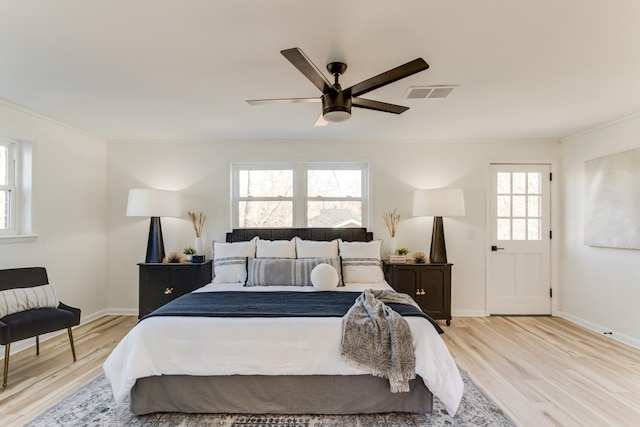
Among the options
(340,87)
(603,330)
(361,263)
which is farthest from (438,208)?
(340,87)

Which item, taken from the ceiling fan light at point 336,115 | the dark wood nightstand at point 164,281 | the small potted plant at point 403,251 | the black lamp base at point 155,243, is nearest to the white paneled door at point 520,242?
the small potted plant at point 403,251

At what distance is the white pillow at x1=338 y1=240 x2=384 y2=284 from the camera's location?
141 inches

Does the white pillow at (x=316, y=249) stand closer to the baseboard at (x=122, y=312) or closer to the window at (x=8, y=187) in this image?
the baseboard at (x=122, y=312)

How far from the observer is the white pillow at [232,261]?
3615 millimetres

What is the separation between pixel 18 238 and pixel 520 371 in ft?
16.1

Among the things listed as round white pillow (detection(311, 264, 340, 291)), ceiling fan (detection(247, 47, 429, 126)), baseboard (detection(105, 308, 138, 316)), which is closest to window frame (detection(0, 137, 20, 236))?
baseboard (detection(105, 308, 138, 316))

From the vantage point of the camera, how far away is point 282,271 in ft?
11.4

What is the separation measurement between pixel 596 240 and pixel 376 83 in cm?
360

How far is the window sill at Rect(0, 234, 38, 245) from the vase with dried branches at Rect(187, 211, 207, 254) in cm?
163

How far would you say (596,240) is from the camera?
391 cm

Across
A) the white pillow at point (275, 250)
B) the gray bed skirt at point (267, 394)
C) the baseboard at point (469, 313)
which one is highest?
the white pillow at point (275, 250)

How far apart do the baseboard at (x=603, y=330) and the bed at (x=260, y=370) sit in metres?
2.71

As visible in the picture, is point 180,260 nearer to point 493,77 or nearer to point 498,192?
point 493,77

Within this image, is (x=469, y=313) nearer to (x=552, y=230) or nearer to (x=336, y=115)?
(x=552, y=230)
